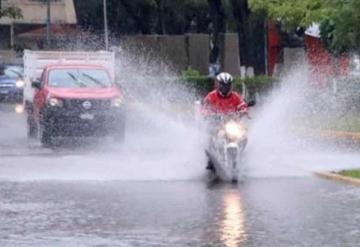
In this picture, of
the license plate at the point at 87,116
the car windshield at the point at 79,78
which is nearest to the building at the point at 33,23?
the car windshield at the point at 79,78

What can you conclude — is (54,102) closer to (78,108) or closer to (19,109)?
(78,108)

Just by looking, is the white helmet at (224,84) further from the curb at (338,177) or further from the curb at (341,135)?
the curb at (341,135)

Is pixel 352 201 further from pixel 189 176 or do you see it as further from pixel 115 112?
pixel 115 112

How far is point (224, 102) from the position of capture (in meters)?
20.5

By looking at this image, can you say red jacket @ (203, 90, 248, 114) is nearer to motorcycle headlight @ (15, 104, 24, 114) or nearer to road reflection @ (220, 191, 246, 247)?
road reflection @ (220, 191, 246, 247)

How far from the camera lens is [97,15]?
75.2 meters

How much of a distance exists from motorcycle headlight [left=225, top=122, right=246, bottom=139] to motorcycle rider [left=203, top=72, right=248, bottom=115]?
0.26 metres

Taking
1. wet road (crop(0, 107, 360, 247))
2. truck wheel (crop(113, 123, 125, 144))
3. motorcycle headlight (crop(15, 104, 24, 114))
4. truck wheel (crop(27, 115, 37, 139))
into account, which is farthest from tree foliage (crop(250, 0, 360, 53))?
motorcycle headlight (crop(15, 104, 24, 114))

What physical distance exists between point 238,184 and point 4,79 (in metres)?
37.8

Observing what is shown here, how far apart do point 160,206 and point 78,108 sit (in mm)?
11550

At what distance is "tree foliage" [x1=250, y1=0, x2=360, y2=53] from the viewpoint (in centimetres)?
3103

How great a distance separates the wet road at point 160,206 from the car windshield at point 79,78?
5.01m

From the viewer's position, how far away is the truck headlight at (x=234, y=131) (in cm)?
2000

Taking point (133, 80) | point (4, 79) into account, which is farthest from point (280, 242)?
point (4, 79)
